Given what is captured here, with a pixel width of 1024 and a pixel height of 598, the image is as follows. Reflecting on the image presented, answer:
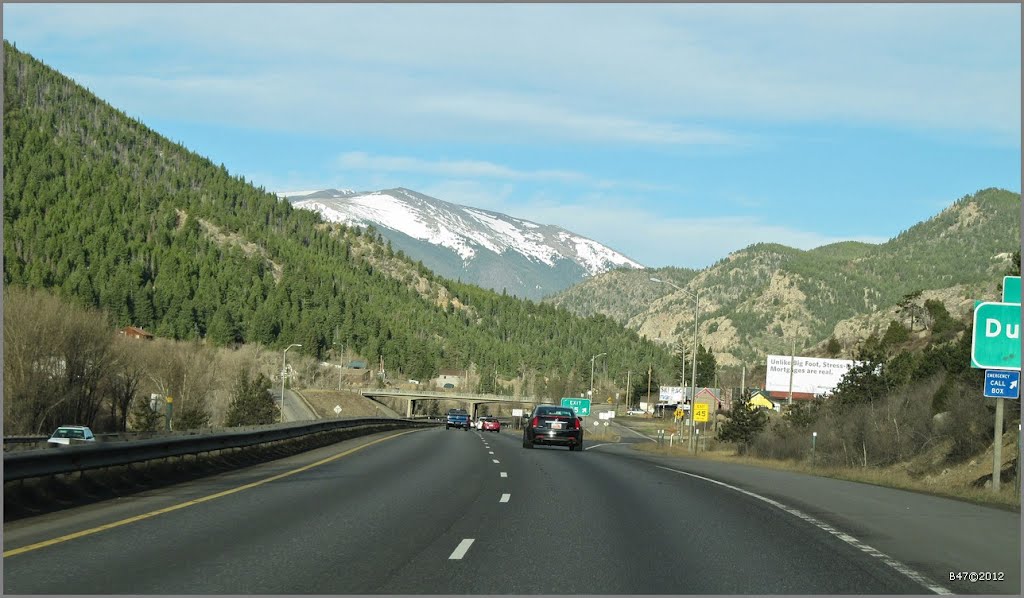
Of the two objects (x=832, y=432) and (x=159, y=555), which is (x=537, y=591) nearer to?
(x=159, y=555)

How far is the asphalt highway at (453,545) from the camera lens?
35.7 feet

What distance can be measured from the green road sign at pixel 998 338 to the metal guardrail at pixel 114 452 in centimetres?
1611

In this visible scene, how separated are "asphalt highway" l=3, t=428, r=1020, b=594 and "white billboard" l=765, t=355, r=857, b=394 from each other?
84.4 m

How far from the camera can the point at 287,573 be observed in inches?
443

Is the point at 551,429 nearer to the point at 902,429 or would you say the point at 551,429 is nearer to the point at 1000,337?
the point at 902,429

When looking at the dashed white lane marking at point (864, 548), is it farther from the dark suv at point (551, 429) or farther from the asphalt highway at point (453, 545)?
the dark suv at point (551, 429)

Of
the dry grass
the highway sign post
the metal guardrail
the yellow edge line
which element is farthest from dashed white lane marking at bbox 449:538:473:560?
the highway sign post

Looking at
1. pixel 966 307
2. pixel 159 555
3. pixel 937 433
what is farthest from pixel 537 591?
pixel 966 307

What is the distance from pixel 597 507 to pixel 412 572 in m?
7.48

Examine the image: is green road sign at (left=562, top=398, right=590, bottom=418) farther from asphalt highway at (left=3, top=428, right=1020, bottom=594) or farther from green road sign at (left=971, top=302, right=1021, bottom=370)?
asphalt highway at (left=3, top=428, right=1020, bottom=594)

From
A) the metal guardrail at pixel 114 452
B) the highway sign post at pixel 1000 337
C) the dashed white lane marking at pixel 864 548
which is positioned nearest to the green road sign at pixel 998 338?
the highway sign post at pixel 1000 337

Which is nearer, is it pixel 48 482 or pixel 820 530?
pixel 820 530

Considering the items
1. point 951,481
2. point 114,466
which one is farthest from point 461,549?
point 951,481

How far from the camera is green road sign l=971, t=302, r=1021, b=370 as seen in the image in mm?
24453
